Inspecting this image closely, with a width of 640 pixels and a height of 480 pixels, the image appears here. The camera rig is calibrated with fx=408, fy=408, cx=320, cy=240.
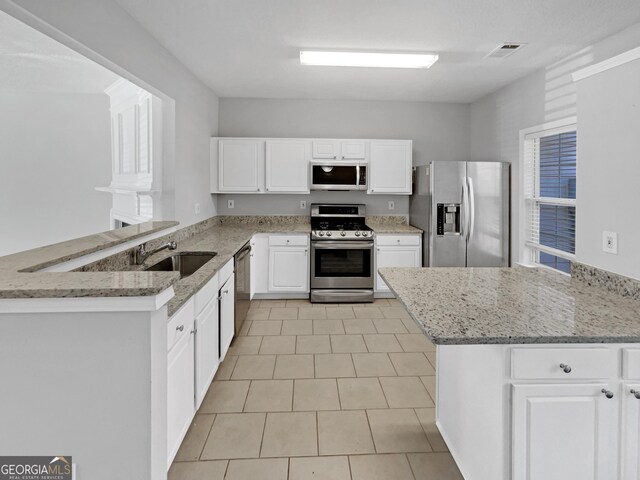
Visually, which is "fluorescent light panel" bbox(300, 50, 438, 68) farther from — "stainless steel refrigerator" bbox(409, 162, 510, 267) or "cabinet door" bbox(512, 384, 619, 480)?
"cabinet door" bbox(512, 384, 619, 480)

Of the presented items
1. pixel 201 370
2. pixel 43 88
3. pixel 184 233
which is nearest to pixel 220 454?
pixel 201 370

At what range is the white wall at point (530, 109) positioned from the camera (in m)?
2.85

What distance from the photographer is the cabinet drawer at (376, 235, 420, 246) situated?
16.3 feet

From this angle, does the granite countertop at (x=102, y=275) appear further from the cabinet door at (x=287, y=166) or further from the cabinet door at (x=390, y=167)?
the cabinet door at (x=390, y=167)

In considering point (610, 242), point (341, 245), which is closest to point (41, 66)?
point (341, 245)

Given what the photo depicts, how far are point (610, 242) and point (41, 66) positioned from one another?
4950mm

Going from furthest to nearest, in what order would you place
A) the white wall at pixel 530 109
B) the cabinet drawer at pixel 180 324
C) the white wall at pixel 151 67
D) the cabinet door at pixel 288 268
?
the cabinet door at pixel 288 268 → the white wall at pixel 530 109 → the white wall at pixel 151 67 → the cabinet drawer at pixel 180 324

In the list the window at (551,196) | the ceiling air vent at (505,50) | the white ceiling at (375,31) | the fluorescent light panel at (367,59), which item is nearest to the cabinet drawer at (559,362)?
the white ceiling at (375,31)

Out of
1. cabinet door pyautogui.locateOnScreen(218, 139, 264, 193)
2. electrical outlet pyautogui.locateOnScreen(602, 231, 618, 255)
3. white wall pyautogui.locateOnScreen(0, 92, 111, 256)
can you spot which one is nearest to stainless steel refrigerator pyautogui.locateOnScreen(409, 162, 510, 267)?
cabinet door pyautogui.locateOnScreen(218, 139, 264, 193)

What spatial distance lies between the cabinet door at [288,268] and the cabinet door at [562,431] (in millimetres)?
3668

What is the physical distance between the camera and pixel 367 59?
3588 mm

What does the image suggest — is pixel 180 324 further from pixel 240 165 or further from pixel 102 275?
pixel 240 165

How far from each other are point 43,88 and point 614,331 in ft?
18.8

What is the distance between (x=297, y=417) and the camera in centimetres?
247
